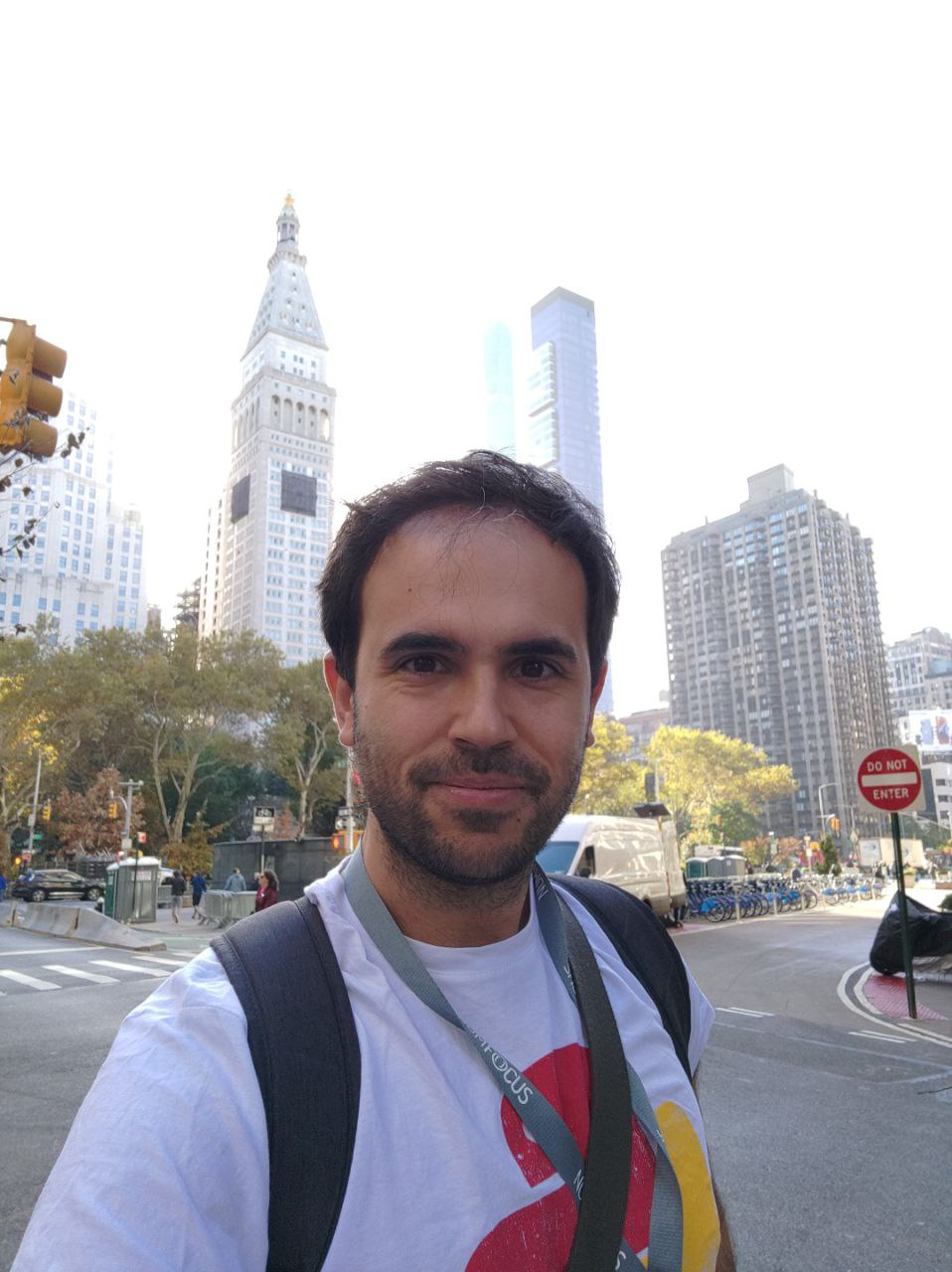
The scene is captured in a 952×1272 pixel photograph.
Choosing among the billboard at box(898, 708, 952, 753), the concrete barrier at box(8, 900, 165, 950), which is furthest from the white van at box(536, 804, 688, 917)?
the billboard at box(898, 708, 952, 753)

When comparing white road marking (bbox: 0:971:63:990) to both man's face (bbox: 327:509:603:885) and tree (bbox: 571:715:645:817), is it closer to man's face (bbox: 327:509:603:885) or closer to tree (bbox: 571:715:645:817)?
man's face (bbox: 327:509:603:885)

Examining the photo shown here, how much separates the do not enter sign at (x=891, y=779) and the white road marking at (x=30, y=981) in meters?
11.3

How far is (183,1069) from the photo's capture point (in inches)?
38.3

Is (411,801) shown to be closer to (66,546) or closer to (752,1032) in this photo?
(752,1032)

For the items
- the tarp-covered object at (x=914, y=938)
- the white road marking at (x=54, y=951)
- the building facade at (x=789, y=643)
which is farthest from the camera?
the building facade at (x=789, y=643)

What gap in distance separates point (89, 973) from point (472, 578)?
1444cm

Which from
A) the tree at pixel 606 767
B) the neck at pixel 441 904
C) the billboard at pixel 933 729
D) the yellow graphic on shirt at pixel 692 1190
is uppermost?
the billboard at pixel 933 729

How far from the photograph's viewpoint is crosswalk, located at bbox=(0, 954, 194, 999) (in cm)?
1210

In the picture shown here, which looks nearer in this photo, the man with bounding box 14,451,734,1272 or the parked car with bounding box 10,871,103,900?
the man with bounding box 14,451,734,1272

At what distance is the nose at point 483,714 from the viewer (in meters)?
1.25

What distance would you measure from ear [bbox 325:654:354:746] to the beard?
0.15 meters

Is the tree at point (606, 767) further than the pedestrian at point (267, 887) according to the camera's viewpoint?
Yes

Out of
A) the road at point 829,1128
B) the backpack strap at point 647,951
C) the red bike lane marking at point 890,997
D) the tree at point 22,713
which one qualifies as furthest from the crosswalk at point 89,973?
the tree at point 22,713

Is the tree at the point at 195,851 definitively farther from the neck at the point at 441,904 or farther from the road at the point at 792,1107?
the neck at the point at 441,904
